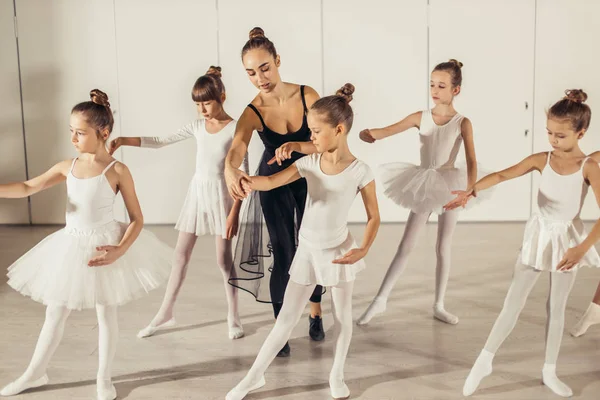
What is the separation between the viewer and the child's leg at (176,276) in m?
3.31

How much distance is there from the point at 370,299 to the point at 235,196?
1506 mm

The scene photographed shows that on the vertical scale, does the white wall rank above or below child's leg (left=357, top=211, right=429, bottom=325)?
above

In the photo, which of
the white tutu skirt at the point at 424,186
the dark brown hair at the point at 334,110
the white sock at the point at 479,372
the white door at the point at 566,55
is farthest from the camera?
the white door at the point at 566,55

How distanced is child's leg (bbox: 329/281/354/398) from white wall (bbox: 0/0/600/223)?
307cm

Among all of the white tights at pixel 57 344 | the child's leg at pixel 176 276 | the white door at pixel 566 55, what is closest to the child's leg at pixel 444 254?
the child's leg at pixel 176 276

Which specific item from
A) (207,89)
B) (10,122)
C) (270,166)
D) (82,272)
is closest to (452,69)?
(270,166)

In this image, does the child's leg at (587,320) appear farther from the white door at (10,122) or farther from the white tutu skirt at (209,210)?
the white door at (10,122)

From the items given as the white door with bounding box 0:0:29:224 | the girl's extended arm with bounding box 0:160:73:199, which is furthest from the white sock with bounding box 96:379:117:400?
the white door with bounding box 0:0:29:224

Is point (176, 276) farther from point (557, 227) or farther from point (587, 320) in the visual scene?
point (587, 320)

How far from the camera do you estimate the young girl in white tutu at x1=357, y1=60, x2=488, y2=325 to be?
3320 millimetres

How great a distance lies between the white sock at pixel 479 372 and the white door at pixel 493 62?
310 cm

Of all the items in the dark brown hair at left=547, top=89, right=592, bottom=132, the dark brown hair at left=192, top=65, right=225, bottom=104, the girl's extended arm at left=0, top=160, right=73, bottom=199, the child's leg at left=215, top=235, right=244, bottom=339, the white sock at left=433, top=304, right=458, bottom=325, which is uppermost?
the dark brown hair at left=192, top=65, right=225, bottom=104

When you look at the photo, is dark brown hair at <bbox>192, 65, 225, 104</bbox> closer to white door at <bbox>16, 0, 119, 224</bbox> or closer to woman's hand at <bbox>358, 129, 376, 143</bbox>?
woman's hand at <bbox>358, 129, 376, 143</bbox>

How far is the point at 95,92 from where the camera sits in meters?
2.85
